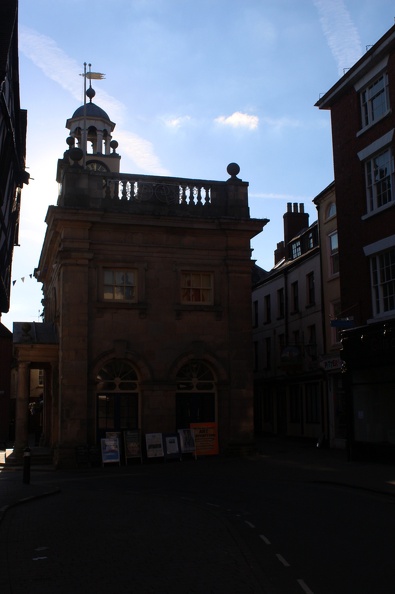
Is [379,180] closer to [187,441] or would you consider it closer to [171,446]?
[187,441]

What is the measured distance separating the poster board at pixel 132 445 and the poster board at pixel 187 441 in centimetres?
149

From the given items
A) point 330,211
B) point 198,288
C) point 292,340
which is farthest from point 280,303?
point 198,288

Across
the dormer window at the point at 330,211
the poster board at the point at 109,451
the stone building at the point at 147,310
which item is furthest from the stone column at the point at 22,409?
the dormer window at the point at 330,211

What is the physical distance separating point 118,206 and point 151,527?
1625cm

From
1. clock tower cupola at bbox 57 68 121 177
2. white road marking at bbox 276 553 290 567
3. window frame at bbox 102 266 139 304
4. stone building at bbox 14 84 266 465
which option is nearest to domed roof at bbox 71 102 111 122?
clock tower cupola at bbox 57 68 121 177

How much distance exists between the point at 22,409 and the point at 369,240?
1366 centimetres

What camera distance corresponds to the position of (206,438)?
81.8 ft

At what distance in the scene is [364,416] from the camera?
22.4 metres

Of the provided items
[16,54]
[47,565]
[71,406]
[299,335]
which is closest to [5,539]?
[47,565]

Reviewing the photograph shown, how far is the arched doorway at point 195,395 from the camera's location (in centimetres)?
2509

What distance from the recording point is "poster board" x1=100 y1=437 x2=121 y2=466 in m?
23.0

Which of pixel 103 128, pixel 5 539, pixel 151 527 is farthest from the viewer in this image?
pixel 103 128

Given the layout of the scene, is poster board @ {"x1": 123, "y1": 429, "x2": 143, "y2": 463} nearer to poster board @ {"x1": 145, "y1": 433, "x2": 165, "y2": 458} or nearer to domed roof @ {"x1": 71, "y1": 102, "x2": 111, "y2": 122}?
poster board @ {"x1": 145, "y1": 433, "x2": 165, "y2": 458}

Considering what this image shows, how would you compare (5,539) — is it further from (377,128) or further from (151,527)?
(377,128)
